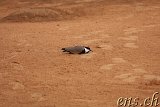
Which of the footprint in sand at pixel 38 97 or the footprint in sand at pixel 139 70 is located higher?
the footprint in sand at pixel 139 70

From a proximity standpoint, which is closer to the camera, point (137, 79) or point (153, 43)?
point (137, 79)

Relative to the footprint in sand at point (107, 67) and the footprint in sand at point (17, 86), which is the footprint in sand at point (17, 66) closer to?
the footprint in sand at point (17, 86)

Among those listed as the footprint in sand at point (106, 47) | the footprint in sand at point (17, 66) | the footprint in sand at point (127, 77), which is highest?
the footprint in sand at point (106, 47)

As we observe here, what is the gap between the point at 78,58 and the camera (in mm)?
5941

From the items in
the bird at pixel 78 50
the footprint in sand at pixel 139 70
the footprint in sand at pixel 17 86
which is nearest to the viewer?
the footprint in sand at pixel 17 86

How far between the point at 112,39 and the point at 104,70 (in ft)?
6.02

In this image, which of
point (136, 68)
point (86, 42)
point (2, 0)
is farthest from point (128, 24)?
point (2, 0)

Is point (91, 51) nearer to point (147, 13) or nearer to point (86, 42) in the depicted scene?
point (86, 42)

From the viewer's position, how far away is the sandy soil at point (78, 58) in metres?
4.46

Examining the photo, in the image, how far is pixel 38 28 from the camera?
28.4ft

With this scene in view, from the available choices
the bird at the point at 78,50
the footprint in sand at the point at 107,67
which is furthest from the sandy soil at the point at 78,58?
the bird at the point at 78,50

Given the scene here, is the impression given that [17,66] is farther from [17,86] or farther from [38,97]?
[38,97]

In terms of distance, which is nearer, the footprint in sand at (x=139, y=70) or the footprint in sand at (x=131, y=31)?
the footprint in sand at (x=139, y=70)

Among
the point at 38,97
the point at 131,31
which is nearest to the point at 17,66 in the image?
the point at 38,97
